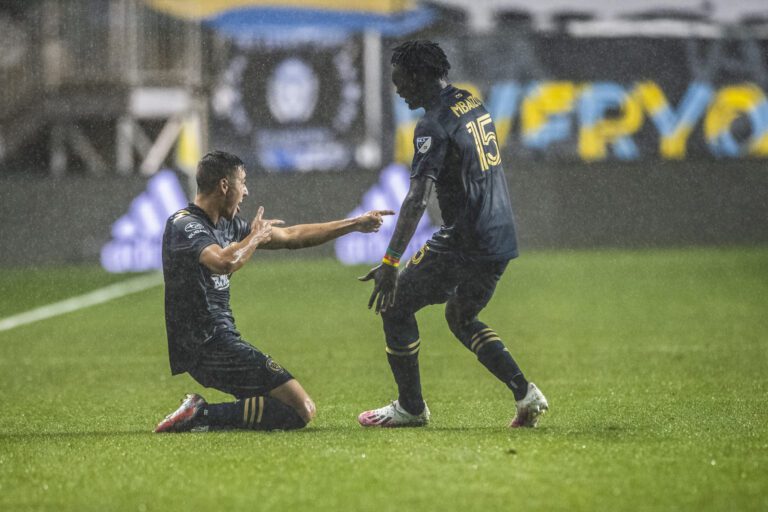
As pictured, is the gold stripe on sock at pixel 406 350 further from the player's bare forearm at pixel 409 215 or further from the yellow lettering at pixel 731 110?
the yellow lettering at pixel 731 110

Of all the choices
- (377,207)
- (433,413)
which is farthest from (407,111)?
(433,413)

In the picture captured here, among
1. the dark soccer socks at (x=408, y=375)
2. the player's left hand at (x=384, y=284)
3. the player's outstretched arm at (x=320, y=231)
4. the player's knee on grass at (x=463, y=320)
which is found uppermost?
the player's outstretched arm at (x=320, y=231)

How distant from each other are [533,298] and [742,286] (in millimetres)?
2625

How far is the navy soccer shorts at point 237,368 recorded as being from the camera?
727 centimetres

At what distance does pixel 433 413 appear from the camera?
7.99 metres

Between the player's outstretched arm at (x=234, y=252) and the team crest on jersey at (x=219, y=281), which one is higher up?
the player's outstretched arm at (x=234, y=252)

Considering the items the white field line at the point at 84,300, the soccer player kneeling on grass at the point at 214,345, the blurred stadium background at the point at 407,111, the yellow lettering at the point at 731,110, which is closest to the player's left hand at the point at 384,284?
the soccer player kneeling on grass at the point at 214,345

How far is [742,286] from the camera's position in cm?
1648

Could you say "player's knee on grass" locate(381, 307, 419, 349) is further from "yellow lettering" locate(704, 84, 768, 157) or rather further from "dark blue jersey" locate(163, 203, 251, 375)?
"yellow lettering" locate(704, 84, 768, 157)

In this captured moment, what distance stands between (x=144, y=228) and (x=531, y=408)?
47.3 feet

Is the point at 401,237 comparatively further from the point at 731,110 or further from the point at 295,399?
the point at 731,110

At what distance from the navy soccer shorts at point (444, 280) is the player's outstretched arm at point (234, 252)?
2.62 ft

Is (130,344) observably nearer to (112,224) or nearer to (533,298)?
(533,298)

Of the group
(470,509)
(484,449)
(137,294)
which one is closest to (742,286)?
(137,294)
